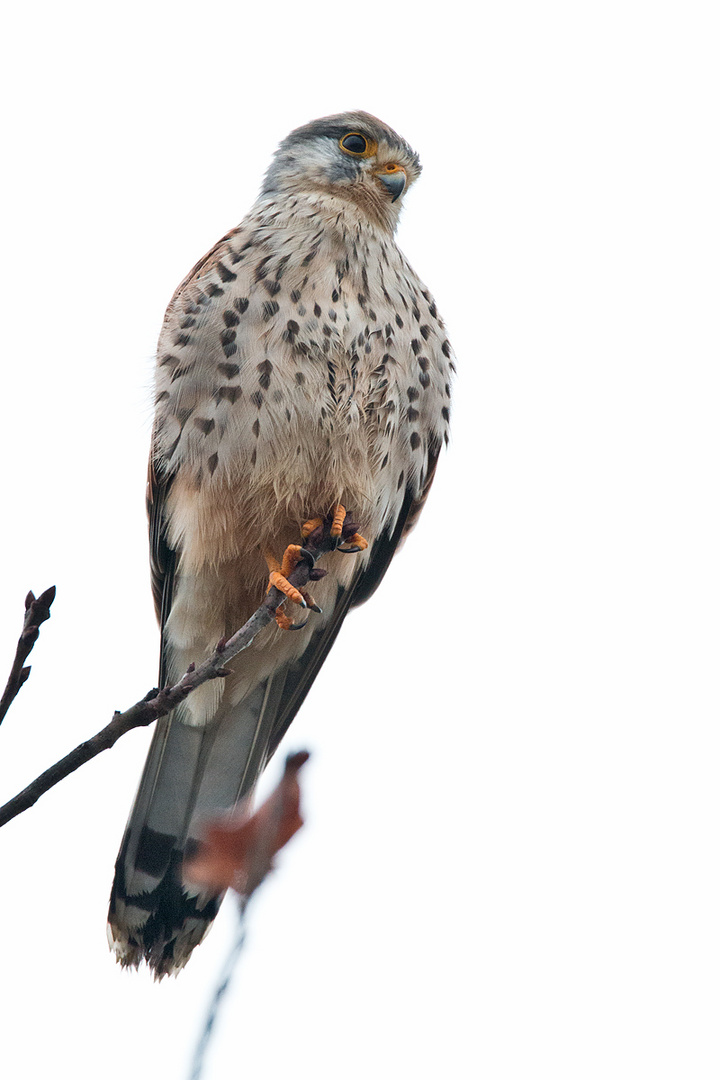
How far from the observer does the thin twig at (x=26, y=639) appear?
174 centimetres

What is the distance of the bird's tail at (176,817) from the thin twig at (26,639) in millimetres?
1318

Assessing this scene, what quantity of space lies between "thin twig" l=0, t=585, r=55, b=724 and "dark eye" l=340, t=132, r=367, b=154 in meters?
2.51

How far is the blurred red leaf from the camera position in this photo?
126 centimetres

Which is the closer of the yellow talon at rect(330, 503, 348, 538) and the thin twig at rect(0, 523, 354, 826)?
the thin twig at rect(0, 523, 354, 826)

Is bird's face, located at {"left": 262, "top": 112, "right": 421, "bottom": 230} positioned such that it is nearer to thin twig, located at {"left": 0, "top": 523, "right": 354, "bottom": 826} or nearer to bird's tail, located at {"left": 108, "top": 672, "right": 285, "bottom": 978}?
bird's tail, located at {"left": 108, "top": 672, "right": 285, "bottom": 978}

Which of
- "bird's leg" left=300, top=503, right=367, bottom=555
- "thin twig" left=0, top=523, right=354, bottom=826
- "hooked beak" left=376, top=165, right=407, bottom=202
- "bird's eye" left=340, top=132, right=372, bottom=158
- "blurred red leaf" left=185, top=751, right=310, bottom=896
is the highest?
"bird's eye" left=340, top=132, right=372, bottom=158

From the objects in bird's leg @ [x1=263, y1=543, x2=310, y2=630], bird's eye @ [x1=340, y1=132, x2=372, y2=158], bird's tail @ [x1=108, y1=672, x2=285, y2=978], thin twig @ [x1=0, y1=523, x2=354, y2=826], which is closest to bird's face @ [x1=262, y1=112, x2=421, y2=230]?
bird's eye @ [x1=340, y1=132, x2=372, y2=158]

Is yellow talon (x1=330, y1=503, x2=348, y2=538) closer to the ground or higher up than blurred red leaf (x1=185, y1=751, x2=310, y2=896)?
higher up

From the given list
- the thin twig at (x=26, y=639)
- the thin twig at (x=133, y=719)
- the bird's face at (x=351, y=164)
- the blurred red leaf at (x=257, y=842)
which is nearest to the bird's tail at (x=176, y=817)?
the thin twig at (x=133, y=719)

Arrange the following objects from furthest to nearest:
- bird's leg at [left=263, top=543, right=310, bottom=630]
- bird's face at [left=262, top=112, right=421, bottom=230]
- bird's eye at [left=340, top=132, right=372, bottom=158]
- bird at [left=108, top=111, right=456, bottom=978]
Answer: bird's eye at [left=340, top=132, right=372, bottom=158] < bird's face at [left=262, top=112, right=421, bottom=230] < bird at [left=108, top=111, right=456, bottom=978] < bird's leg at [left=263, top=543, right=310, bottom=630]

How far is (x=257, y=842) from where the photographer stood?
131 cm

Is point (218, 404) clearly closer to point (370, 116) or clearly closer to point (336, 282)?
point (336, 282)

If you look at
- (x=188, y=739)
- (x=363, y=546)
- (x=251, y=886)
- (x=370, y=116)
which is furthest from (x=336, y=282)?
(x=251, y=886)

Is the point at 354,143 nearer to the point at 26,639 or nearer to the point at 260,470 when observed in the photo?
the point at 260,470
